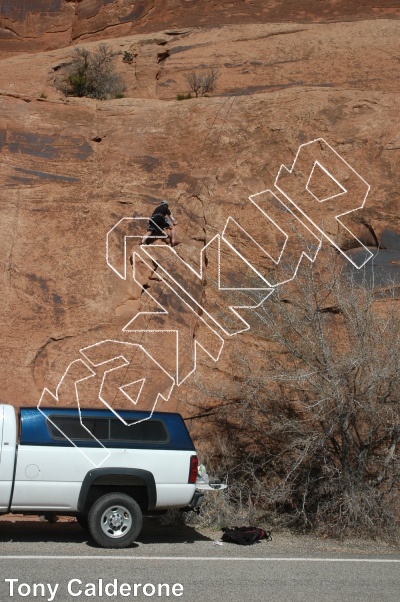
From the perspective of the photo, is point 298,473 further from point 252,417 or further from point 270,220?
point 270,220

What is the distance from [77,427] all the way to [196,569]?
2.54 meters

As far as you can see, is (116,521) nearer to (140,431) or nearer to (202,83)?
(140,431)

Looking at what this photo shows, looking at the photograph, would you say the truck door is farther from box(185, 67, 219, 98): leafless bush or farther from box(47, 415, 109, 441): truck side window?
box(185, 67, 219, 98): leafless bush

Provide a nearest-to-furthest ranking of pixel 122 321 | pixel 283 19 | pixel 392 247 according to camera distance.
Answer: pixel 122 321
pixel 392 247
pixel 283 19

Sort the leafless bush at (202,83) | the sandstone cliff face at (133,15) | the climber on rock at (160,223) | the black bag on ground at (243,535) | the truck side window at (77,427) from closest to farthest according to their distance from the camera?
the truck side window at (77,427) < the black bag on ground at (243,535) < the climber on rock at (160,223) < the leafless bush at (202,83) < the sandstone cliff face at (133,15)

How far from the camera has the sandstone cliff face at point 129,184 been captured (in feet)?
46.4

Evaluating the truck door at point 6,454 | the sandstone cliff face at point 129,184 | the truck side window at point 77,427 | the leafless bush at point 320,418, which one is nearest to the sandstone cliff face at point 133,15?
the sandstone cliff face at point 129,184

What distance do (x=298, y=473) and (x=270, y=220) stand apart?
20.5ft

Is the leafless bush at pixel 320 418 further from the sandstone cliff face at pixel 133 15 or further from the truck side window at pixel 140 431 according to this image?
the sandstone cliff face at pixel 133 15

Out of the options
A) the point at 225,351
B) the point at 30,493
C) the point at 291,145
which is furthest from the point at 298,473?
the point at 291,145

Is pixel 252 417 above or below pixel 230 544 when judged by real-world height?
above

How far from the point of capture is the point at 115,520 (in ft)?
31.2

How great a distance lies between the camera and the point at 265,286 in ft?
44.1

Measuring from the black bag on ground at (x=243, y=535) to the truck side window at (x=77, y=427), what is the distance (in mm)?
2322
